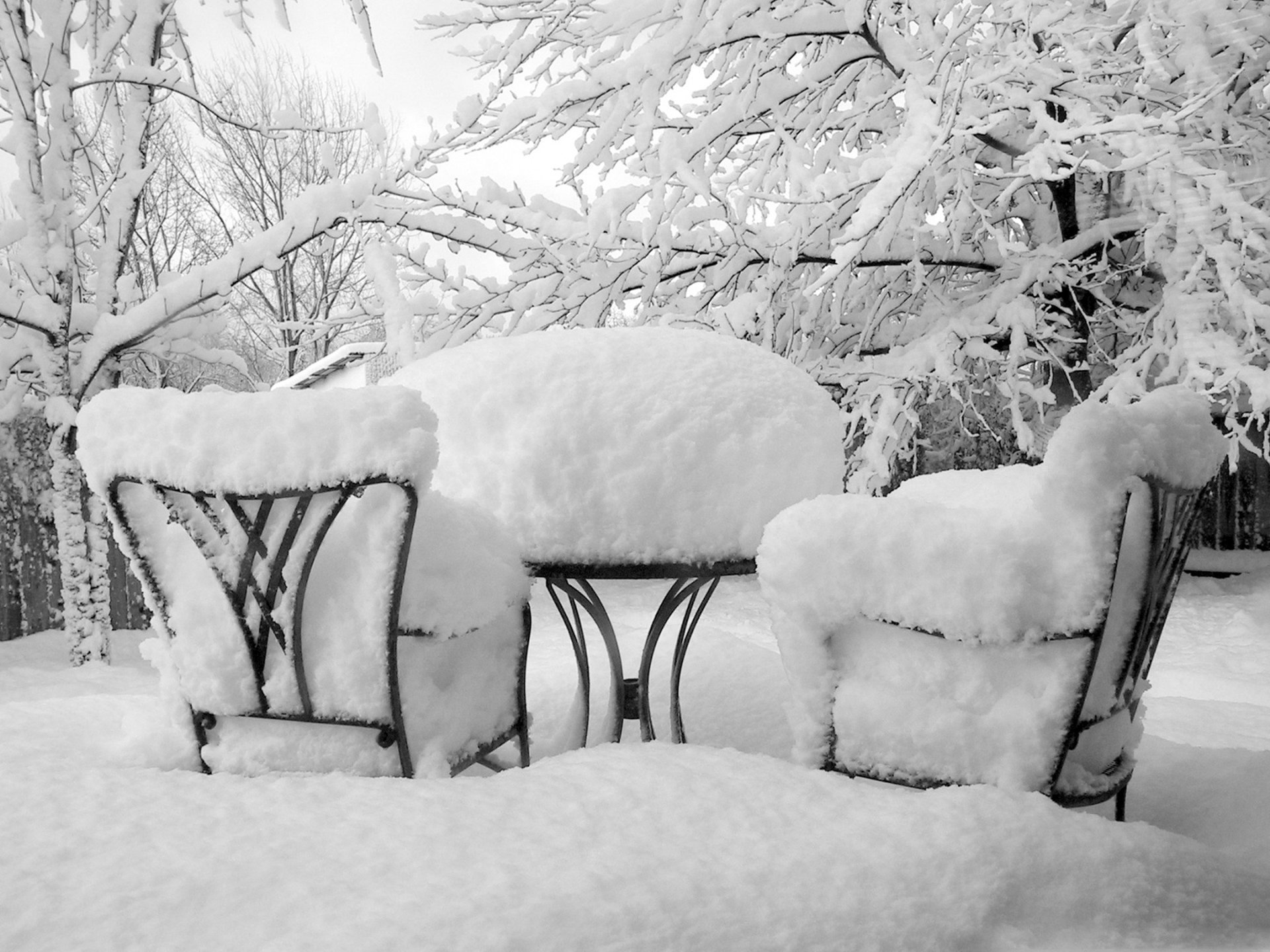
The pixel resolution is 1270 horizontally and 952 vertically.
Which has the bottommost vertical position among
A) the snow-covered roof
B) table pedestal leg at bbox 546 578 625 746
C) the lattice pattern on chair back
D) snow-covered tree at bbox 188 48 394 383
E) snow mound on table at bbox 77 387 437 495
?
table pedestal leg at bbox 546 578 625 746

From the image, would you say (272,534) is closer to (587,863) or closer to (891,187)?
(587,863)

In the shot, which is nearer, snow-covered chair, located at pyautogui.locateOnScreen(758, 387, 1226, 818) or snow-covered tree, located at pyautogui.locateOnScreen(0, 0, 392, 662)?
snow-covered chair, located at pyautogui.locateOnScreen(758, 387, 1226, 818)

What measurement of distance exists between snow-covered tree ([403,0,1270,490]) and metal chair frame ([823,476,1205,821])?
1.53 metres

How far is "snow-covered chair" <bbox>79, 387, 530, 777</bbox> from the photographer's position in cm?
138

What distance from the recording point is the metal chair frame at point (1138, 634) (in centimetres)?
140

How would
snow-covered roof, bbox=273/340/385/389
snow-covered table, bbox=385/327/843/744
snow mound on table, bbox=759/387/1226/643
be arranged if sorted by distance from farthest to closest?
1. snow-covered roof, bbox=273/340/385/389
2. snow-covered table, bbox=385/327/843/744
3. snow mound on table, bbox=759/387/1226/643

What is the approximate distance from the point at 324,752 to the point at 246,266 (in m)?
3.51

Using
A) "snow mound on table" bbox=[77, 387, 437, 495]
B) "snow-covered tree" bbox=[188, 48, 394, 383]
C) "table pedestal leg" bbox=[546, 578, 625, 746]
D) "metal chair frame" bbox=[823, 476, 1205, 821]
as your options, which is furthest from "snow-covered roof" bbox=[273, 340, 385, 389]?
"metal chair frame" bbox=[823, 476, 1205, 821]

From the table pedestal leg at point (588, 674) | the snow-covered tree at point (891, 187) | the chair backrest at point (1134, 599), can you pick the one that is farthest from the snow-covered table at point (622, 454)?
the snow-covered tree at point (891, 187)

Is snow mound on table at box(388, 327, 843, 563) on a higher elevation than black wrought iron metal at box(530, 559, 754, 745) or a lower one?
higher

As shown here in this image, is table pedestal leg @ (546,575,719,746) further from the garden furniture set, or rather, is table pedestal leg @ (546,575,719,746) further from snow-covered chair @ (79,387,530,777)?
snow-covered chair @ (79,387,530,777)

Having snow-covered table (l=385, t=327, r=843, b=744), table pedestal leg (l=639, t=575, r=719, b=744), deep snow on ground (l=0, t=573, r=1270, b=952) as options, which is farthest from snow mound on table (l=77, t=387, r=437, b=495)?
table pedestal leg (l=639, t=575, r=719, b=744)

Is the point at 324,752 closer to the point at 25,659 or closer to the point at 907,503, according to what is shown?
the point at 907,503

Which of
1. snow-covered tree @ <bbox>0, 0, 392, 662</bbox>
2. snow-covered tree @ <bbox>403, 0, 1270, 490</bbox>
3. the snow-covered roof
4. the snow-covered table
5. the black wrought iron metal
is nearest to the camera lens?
the snow-covered table
